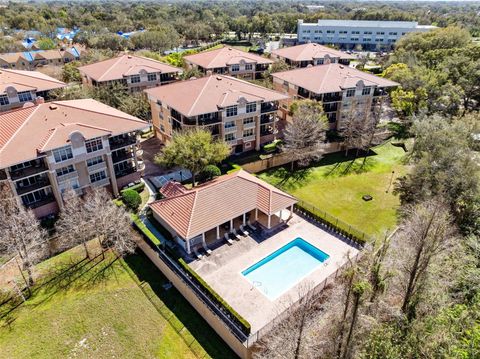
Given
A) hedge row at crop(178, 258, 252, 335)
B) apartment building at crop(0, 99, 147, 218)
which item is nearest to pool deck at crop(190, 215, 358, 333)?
hedge row at crop(178, 258, 252, 335)

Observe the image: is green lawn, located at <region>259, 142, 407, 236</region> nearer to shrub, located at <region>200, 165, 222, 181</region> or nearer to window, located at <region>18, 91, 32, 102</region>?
shrub, located at <region>200, 165, 222, 181</region>

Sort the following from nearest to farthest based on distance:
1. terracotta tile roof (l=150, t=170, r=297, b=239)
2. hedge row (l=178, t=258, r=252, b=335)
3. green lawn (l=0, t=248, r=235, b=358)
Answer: hedge row (l=178, t=258, r=252, b=335)
green lawn (l=0, t=248, r=235, b=358)
terracotta tile roof (l=150, t=170, r=297, b=239)

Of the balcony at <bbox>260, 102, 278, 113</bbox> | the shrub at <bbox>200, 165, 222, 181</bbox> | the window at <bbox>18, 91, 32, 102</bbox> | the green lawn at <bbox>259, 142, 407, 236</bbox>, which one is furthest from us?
the window at <bbox>18, 91, 32, 102</bbox>

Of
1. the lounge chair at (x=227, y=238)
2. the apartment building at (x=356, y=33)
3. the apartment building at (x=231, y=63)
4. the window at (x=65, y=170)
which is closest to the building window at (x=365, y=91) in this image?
the apartment building at (x=231, y=63)

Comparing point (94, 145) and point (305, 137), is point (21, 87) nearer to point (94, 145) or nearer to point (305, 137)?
point (94, 145)

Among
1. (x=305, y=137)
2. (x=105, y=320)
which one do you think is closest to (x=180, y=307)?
(x=105, y=320)
